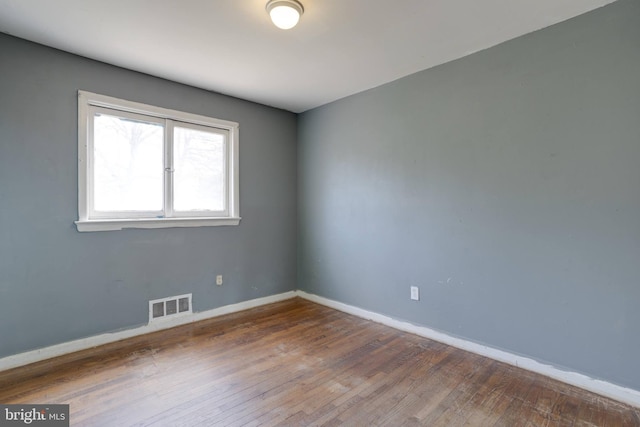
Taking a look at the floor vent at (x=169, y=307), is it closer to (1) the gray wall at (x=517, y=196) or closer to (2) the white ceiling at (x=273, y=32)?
(1) the gray wall at (x=517, y=196)

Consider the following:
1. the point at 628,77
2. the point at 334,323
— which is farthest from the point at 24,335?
the point at 628,77

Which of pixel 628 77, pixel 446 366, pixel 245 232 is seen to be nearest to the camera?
A: pixel 628 77

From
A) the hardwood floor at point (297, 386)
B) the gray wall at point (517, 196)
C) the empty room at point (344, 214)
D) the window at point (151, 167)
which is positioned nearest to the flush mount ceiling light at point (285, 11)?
the empty room at point (344, 214)

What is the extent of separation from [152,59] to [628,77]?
3.40 m

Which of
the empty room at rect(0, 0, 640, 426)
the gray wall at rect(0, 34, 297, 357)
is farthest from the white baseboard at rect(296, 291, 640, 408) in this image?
the gray wall at rect(0, 34, 297, 357)

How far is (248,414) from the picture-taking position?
1786mm

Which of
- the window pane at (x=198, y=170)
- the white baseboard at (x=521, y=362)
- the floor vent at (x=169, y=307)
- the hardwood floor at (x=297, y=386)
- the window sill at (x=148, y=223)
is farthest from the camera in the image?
the window pane at (x=198, y=170)

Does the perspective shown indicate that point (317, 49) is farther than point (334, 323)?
No

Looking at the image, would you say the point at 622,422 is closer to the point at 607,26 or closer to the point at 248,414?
the point at 248,414

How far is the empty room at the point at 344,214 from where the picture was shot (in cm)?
192

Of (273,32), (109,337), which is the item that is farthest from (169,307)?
(273,32)

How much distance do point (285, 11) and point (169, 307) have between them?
277 cm

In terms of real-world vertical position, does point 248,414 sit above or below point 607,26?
below

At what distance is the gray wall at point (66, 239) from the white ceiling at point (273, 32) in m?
0.21
